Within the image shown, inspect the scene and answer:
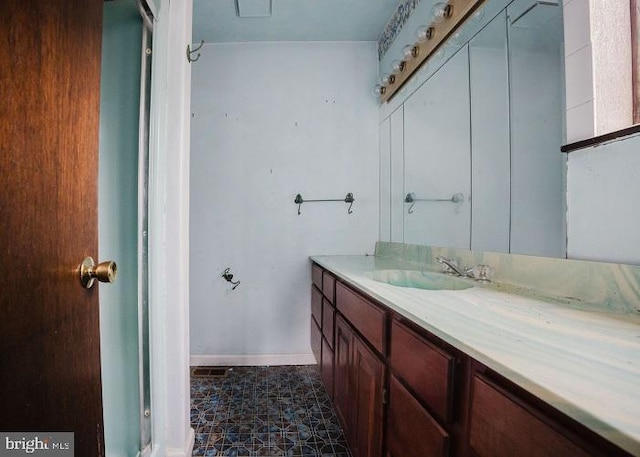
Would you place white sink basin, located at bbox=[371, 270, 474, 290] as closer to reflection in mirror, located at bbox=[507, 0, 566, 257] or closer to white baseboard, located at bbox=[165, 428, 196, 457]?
reflection in mirror, located at bbox=[507, 0, 566, 257]

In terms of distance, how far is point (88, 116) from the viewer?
1.82 ft

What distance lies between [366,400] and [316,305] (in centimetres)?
94

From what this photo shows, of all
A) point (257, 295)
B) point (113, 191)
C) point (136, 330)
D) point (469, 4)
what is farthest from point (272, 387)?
point (469, 4)

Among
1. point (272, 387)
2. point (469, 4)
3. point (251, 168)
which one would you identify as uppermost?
point (469, 4)

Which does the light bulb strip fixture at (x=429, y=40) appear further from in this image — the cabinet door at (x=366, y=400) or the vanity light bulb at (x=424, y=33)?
the cabinet door at (x=366, y=400)

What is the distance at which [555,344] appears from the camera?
1.44ft

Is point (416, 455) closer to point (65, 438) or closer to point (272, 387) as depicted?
point (65, 438)

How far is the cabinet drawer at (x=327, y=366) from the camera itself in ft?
4.44

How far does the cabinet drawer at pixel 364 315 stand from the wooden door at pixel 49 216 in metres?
0.69

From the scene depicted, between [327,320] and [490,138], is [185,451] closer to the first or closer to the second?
[327,320]

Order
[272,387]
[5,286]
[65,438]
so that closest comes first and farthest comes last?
[5,286] → [65,438] → [272,387]

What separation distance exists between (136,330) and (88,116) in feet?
2.66

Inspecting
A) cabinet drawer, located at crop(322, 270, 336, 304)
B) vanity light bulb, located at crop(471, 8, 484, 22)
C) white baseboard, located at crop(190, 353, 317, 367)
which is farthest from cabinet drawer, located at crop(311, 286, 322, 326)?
vanity light bulb, located at crop(471, 8, 484, 22)
